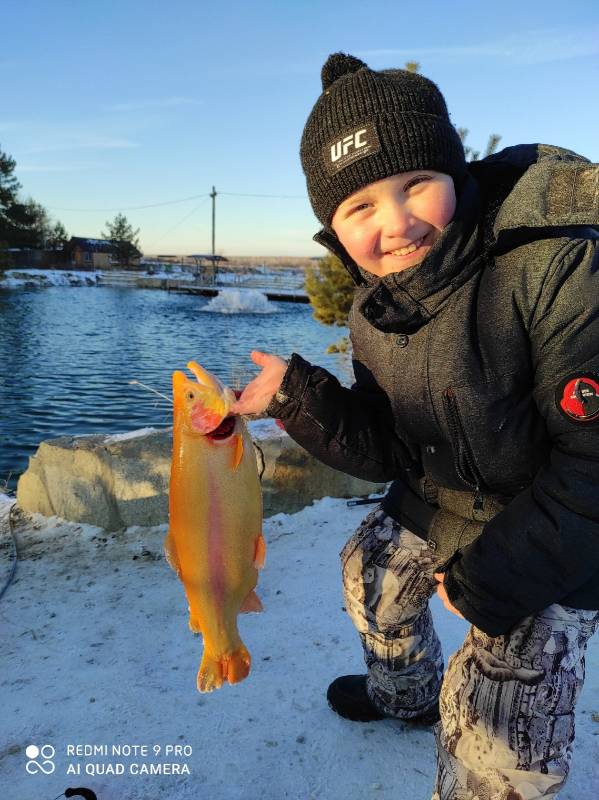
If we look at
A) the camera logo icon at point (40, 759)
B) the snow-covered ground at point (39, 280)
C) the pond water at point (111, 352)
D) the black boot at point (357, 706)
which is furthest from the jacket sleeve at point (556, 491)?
the snow-covered ground at point (39, 280)

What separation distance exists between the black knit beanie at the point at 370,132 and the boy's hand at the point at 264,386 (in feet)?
2.00

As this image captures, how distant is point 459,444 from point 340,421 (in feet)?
1.72

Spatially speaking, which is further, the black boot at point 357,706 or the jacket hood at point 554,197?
the black boot at point 357,706

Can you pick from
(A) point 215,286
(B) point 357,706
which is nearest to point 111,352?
(B) point 357,706

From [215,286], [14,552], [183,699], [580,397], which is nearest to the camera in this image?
[580,397]

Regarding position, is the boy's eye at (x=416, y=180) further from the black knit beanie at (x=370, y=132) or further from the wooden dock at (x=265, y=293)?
the wooden dock at (x=265, y=293)

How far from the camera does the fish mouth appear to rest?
214cm

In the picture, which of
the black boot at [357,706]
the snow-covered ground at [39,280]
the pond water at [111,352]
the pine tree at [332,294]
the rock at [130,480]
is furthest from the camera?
the snow-covered ground at [39,280]

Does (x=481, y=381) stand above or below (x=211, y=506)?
above

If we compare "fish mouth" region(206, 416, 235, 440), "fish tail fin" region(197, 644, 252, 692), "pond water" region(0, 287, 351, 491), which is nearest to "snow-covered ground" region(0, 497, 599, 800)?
"fish tail fin" region(197, 644, 252, 692)

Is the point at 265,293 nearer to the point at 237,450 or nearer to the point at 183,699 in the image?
the point at 183,699

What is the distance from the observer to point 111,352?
2481 centimetres

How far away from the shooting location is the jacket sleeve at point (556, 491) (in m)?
1.77

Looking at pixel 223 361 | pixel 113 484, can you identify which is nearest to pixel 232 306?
pixel 223 361
